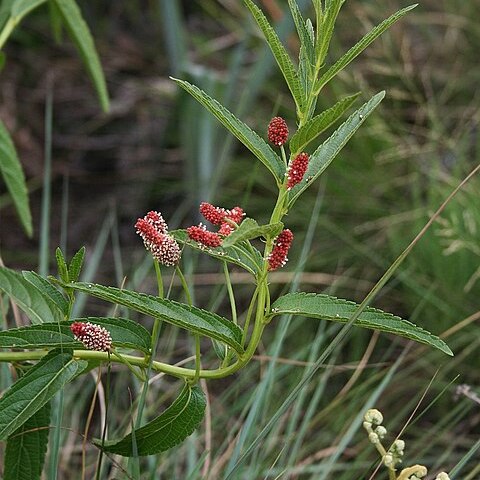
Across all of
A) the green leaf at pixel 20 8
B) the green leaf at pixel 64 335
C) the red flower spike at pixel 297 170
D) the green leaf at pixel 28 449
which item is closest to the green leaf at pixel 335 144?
the red flower spike at pixel 297 170

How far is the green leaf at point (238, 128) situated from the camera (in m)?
0.62

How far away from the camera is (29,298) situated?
742mm

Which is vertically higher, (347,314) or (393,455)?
(347,314)

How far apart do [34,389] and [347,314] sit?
0.74 ft

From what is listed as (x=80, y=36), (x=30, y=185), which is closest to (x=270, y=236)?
(x=80, y=36)

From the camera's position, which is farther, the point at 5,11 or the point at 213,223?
the point at 5,11

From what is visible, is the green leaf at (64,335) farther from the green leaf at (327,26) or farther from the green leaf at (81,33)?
the green leaf at (81,33)

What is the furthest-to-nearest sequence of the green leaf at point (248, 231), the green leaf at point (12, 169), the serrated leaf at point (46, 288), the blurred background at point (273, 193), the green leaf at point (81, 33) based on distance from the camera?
the blurred background at point (273, 193), the green leaf at point (81, 33), the green leaf at point (12, 169), the serrated leaf at point (46, 288), the green leaf at point (248, 231)

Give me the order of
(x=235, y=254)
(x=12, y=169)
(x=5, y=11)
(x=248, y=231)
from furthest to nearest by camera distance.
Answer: (x=5, y=11)
(x=12, y=169)
(x=235, y=254)
(x=248, y=231)

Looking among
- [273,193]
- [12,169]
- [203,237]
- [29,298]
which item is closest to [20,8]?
[12,169]

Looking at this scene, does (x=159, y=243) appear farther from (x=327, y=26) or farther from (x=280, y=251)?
(x=327, y=26)

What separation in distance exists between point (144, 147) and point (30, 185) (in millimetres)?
381

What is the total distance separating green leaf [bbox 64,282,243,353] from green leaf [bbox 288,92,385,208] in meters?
0.10

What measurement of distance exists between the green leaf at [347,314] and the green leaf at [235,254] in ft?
0.11
